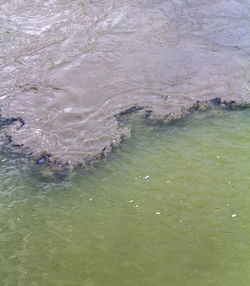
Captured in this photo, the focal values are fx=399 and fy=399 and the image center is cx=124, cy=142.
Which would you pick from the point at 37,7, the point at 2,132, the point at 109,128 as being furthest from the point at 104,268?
the point at 37,7

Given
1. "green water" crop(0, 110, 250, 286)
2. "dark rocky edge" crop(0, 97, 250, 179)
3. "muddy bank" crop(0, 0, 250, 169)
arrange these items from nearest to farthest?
"green water" crop(0, 110, 250, 286)
"dark rocky edge" crop(0, 97, 250, 179)
"muddy bank" crop(0, 0, 250, 169)

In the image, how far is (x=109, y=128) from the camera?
19.7 ft

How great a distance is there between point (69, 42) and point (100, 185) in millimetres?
4110

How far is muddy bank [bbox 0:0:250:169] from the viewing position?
6.04 m

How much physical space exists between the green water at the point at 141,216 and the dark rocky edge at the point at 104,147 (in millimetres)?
133

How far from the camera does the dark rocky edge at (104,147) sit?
17.5ft

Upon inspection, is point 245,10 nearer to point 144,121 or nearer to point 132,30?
point 132,30

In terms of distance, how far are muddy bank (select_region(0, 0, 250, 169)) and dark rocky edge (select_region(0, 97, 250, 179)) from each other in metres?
0.03

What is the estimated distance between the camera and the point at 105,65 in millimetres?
7457

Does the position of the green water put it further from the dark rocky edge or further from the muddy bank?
the muddy bank

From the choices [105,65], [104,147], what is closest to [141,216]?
[104,147]

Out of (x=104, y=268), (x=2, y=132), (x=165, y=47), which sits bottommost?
(x=104, y=268)

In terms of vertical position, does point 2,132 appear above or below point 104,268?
above

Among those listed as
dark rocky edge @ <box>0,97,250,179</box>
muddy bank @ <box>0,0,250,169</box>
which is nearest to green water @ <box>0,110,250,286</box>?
dark rocky edge @ <box>0,97,250,179</box>
